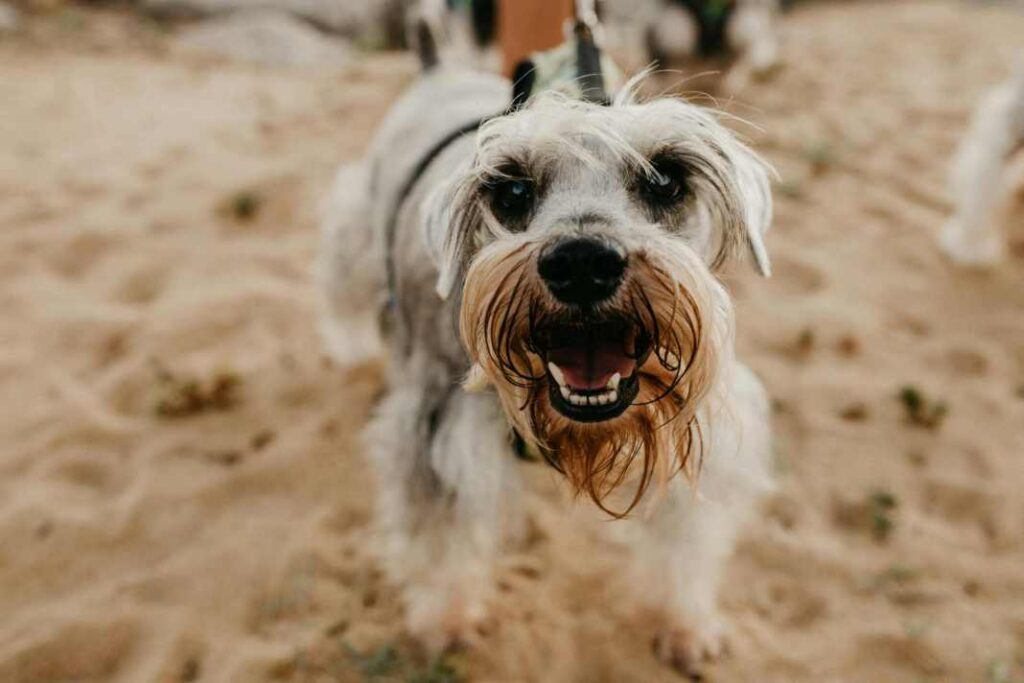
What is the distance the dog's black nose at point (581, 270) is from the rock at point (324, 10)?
7861mm

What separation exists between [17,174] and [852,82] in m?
6.45

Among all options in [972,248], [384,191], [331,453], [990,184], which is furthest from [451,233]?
[990,184]

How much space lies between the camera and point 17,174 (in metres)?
5.12

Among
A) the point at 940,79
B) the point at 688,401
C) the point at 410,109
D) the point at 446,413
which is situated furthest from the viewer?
the point at 940,79

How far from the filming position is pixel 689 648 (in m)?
2.40

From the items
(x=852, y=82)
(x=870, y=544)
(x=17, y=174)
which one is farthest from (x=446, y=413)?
(x=852, y=82)

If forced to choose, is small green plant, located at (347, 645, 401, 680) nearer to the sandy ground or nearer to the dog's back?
the sandy ground

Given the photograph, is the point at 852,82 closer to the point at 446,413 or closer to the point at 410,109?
the point at 410,109

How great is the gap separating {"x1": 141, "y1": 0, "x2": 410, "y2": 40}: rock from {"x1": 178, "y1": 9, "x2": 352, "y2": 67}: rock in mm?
187

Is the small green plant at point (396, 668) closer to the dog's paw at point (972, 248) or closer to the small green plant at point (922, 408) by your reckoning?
the small green plant at point (922, 408)

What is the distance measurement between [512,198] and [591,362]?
1.41 ft

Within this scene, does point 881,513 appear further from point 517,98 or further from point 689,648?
point 517,98

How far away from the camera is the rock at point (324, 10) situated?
855 centimetres

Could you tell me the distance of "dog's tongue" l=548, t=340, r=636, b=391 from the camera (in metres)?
1.65
